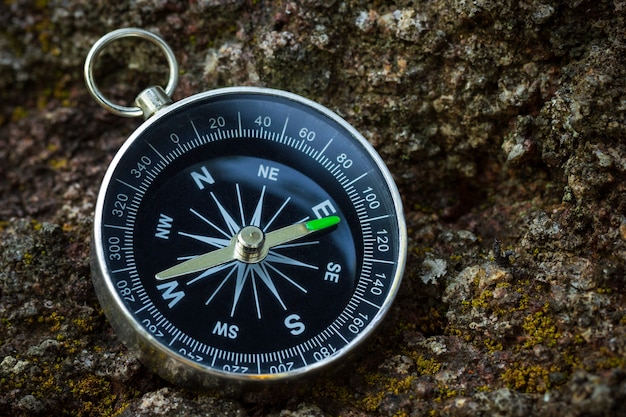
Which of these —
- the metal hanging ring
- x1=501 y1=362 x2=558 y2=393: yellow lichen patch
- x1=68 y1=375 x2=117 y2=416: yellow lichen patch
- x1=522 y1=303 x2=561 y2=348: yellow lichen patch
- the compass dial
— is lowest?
x1=501 y1=362 x2=558 y2=393: yellow lichen patch

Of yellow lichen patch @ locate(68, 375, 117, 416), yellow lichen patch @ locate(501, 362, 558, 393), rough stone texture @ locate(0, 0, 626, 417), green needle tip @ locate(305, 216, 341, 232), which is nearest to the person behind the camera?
yellow lichen patch @ locate(501, 362, 558, 393)

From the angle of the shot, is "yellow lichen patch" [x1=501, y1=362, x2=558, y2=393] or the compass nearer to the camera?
"yellow lichen patch" [x1=501, y1=362, x2=558, y2=393]

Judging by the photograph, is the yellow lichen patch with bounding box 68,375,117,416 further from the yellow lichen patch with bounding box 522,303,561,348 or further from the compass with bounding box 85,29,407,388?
the yellow lichen patch with bounding box 522,303,561,348

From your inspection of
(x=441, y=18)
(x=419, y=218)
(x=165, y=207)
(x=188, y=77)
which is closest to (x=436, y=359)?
(x=419, y=218)

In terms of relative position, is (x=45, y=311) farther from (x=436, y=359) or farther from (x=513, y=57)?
(x=513, y=57)

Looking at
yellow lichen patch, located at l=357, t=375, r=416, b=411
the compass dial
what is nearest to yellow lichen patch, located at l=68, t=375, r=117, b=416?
the compass dial

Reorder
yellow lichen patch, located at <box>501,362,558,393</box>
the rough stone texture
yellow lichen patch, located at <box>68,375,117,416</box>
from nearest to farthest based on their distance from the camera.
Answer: yellow lichen patch, located at <box>501,362,558,393</box> → the rough stone texture → yellow lichen patch, located at <box>68,375,117,416</box>

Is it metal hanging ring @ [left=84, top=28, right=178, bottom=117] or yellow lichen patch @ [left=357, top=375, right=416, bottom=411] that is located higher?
metal hanging ring @ [left=84, top=28, right=178, bottom=117]

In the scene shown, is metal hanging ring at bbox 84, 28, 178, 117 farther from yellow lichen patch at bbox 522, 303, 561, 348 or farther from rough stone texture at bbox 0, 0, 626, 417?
yellow lichen patch at bbox 522, 303, 561, 348
